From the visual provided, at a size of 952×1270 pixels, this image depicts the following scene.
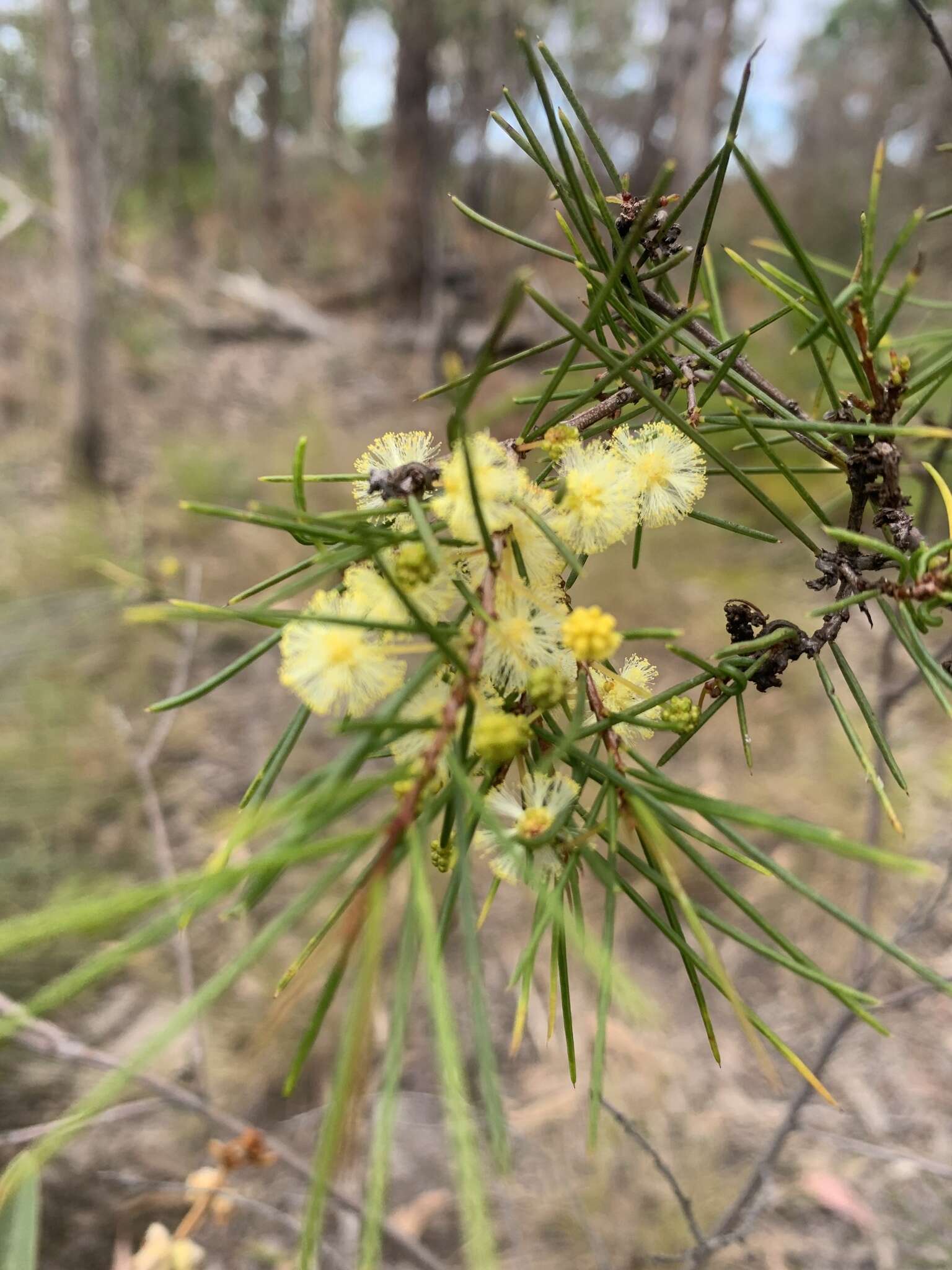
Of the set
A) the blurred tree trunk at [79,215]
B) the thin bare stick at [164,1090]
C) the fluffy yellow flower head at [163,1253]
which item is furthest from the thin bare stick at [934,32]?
the blurred tree trunk at [79,215]

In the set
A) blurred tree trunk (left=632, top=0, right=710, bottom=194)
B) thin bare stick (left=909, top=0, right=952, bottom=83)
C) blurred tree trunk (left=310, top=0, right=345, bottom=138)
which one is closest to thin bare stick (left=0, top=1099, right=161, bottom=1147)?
thin bare stick (left=909, top=0, right=952, bottom=83)

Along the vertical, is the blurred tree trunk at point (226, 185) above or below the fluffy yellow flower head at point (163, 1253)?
above

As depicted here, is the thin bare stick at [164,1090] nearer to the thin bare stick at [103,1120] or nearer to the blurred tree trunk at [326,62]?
the thin bare stick at [103,1120]

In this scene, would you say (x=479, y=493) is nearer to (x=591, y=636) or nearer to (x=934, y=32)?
(x=591, y=636)

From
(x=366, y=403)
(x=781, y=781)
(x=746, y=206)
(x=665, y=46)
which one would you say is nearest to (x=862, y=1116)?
(x=781, y=781)

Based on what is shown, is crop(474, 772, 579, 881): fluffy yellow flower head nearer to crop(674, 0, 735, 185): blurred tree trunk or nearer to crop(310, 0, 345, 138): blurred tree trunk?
crop(674, 0, 735, 185): blurred tree trunk

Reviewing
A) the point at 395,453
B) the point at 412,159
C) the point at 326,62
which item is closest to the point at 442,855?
the point at 395,453

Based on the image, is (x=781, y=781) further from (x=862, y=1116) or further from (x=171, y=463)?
(x=171, y=463)
